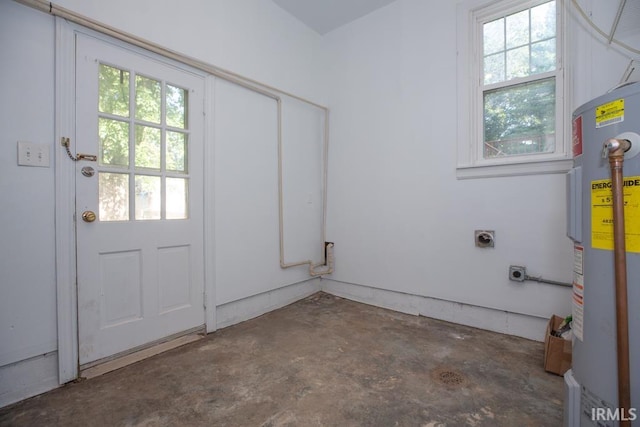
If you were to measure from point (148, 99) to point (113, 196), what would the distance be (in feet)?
2.48

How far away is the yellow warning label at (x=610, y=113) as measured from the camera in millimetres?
1008

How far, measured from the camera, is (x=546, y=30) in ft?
7.04

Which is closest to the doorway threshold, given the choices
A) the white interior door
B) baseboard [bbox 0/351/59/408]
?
the white interior door

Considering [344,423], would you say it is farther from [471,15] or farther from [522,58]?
[471,15]

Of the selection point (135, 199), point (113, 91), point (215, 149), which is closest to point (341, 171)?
point (215, 149)

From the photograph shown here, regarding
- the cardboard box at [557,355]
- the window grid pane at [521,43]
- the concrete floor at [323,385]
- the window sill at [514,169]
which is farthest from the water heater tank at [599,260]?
the window grid pane at [521,43]

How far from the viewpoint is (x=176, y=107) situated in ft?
7.21

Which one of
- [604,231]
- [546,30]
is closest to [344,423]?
[604,231]

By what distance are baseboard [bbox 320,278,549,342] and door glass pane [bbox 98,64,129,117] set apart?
104 inches

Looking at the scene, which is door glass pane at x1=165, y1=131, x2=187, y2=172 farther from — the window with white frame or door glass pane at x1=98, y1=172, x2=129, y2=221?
the window with white frame

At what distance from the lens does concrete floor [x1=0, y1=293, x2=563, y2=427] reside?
1.38 meters

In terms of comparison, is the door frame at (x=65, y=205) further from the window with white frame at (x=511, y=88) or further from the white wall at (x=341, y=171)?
the window with white frame at (x=511, y=88)

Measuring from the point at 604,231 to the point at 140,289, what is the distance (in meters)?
2.57

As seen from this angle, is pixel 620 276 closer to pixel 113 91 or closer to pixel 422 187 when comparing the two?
pixel 422 187
